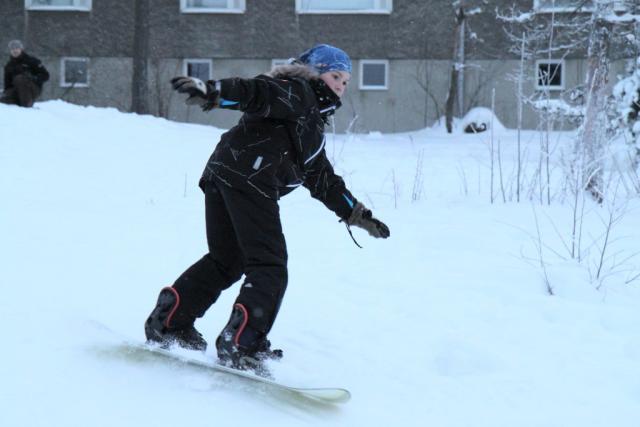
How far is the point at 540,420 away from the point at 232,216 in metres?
1.38

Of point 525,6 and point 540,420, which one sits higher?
point 525,6

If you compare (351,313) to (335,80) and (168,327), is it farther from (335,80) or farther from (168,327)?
(335,80)

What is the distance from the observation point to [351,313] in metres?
4.28

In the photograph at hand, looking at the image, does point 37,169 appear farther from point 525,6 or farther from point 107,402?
point 525,6

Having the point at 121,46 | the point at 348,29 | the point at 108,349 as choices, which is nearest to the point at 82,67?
the point at 121,46

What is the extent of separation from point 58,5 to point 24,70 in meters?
8.04

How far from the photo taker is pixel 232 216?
10.5 feet

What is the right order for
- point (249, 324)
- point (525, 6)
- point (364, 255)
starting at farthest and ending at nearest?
point (525, 6)
point (364, 255)
point (249, 324)

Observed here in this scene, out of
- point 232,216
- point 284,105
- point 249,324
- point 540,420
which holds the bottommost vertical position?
point 540,420


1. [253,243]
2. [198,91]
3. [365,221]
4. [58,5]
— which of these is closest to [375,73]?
[58,5]

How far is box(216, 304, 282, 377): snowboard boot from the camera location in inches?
122

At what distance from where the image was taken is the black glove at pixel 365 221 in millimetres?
3605

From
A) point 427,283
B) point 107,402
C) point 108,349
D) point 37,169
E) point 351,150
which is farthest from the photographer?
point 351,150

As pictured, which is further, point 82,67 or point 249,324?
point 82,67
